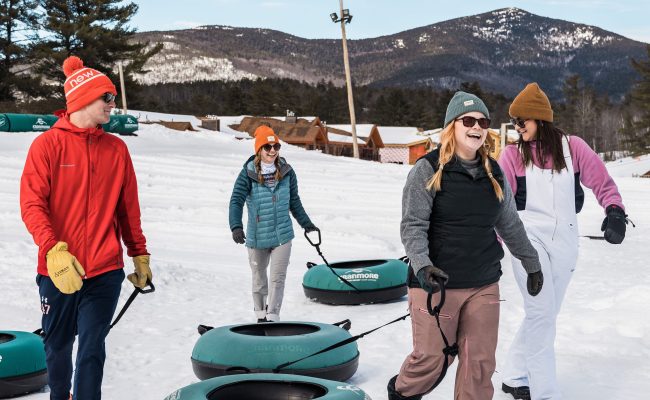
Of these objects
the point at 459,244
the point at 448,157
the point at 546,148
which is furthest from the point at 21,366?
the point at 546,148

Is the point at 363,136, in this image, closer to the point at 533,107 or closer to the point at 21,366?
the point at 21,366

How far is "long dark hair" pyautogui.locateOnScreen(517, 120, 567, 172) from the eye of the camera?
4.59m

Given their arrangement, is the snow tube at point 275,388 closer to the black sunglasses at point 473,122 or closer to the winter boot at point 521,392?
the black sunglasses at point 473,122

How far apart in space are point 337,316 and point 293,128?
5524cm

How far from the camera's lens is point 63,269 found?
3650 millimetres

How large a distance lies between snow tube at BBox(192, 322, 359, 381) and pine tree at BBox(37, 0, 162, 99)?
→ 49.1 m

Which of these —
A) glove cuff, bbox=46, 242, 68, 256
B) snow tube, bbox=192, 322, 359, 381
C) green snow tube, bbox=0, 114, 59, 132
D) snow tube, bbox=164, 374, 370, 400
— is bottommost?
snow tube, bbox=192, 322, 359, 381

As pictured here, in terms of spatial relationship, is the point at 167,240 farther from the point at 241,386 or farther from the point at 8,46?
the point at 8,46

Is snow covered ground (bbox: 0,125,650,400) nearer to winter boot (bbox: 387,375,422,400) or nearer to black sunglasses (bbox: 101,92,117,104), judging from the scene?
winter boot (bbox: 387,375,422,400)

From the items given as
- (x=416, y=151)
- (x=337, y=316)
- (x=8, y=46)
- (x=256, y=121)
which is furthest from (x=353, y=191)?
(x=416, y=151)

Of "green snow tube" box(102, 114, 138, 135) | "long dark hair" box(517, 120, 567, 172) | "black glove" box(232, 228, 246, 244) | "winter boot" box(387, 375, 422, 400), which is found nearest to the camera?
"winter boot" box(387, 375, 422, 400)

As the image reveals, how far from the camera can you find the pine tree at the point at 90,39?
52.8m

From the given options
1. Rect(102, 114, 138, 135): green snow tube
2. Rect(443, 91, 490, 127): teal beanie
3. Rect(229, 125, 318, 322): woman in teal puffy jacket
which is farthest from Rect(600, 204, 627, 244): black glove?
Rect(102, 114, 138, 135): green snow tube

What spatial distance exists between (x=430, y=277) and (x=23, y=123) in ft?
92.4
